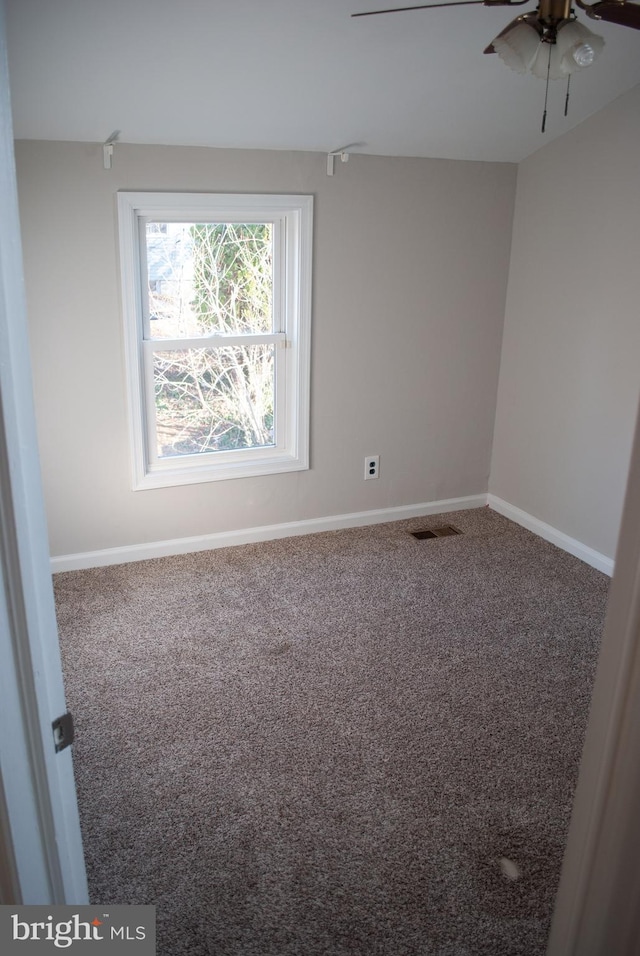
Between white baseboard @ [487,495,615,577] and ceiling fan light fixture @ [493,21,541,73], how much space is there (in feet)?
7.94

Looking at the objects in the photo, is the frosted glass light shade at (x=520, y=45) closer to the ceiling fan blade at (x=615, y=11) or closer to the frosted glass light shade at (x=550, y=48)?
the frosted glass light shade at (x=550, y=48)

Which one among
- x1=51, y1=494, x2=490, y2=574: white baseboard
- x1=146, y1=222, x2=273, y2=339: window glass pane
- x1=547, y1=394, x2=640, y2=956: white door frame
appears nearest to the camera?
x1=547, y1=394, x2=640, y2=956: white door frame

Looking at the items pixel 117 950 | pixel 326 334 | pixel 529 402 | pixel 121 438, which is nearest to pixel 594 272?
pixel 529 402

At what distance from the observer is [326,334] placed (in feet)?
13.4

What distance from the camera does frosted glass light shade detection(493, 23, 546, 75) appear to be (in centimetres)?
200

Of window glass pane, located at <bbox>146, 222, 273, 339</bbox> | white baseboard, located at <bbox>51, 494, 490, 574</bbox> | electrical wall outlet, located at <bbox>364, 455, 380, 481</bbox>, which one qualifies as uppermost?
window glass pane, located at <bbox>146, 222, 273, 339</bbox>

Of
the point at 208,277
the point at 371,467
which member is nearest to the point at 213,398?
the point at 208,277

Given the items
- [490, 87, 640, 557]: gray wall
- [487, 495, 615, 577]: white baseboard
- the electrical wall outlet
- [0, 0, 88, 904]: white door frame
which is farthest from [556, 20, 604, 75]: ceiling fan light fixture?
the electrical wall outlet

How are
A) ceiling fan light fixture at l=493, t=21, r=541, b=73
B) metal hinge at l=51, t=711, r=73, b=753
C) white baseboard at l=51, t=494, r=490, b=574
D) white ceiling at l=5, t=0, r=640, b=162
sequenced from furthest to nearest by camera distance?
white baseboard at l=51, t=494, r=490, b=574, white ceiling at l=5, t=0, r=640, b=162, ceiling fan light fixture at l=493, t=21, r=541, b=73, metal hinge at l=51, t=711, r=73, b=753

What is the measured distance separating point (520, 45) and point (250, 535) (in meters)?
2.80

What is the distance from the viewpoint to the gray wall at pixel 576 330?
3637 millimetres

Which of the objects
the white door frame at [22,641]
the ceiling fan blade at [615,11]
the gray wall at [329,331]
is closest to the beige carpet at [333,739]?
the gray wall at [329,331]

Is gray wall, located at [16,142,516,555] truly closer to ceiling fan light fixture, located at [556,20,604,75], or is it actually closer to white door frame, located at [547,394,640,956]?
ceiling fan light fixture, located at [556,20,604,75]

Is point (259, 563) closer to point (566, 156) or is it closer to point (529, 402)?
point (529, 402)
